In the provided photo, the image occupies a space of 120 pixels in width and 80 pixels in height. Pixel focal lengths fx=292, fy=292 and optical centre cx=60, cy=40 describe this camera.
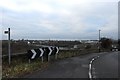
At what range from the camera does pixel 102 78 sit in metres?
13.2

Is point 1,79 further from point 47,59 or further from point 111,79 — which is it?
point 47,59

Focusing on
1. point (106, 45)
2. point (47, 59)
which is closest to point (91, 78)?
point (47, 59)

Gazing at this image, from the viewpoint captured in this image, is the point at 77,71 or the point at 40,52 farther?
the point at 40,52

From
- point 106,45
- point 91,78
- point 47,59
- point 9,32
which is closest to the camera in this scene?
point 91,78

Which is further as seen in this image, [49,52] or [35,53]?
[49,52]

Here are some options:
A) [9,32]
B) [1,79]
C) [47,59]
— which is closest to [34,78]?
[1,79]

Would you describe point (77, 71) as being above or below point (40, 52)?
below

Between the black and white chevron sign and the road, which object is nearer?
the road

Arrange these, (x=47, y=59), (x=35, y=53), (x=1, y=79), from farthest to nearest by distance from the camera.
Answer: (x=47, y=59)
(x=35, y=53)
(x=1, y=79)

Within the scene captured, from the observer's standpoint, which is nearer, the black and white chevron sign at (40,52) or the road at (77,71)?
the road at (77,71)

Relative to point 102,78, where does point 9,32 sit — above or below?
above

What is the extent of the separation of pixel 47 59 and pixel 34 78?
11.2m

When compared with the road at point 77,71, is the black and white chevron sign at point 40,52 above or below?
above

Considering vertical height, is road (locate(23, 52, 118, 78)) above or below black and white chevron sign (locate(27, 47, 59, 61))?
below
